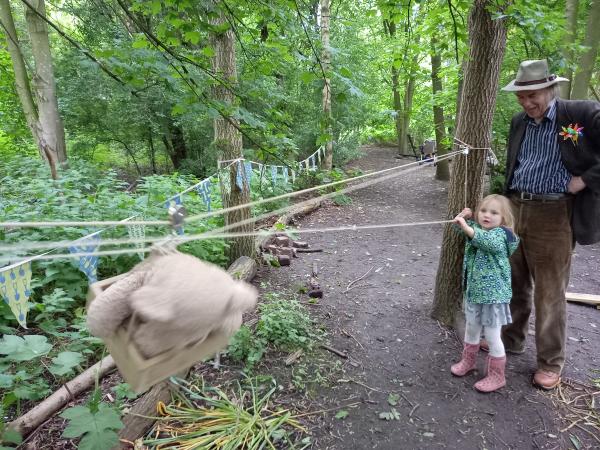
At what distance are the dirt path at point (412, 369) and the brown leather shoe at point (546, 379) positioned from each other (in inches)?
2.8

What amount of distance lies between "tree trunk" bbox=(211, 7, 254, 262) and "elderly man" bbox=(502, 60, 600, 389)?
2892mm

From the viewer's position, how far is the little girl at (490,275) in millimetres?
2570

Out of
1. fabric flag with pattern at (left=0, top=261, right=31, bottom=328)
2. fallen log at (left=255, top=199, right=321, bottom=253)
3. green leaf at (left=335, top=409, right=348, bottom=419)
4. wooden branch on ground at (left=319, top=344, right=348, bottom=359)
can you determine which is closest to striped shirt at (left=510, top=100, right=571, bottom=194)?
wooden branch on ground at (left=319, top=344, right=348, bottom=359)

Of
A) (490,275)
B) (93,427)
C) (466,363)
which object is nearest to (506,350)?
(466,363)

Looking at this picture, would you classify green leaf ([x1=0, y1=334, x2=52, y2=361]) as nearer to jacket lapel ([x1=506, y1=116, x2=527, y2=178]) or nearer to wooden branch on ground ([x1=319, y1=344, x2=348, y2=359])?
wooden branch on ground ([x1=319, y1=344, x2=348, y2=359])

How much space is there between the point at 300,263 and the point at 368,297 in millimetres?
1407

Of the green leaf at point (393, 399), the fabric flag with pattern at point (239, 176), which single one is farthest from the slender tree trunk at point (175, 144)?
the green leaf at point (393, 399)

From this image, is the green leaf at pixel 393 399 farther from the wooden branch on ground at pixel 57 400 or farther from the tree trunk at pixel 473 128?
the wooden branch on ground at pixel 57 400

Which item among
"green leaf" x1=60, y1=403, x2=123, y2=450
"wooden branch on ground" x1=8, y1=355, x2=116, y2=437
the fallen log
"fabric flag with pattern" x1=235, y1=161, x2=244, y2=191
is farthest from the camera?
the fallen log

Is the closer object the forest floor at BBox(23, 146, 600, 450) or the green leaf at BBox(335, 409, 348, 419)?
the forest floor at BBox(23, 146, 600, 450)

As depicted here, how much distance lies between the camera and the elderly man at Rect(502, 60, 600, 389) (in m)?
2.47

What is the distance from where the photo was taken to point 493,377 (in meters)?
2.75

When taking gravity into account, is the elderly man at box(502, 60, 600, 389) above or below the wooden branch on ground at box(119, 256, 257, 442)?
above

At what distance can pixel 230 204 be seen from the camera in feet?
15.6
